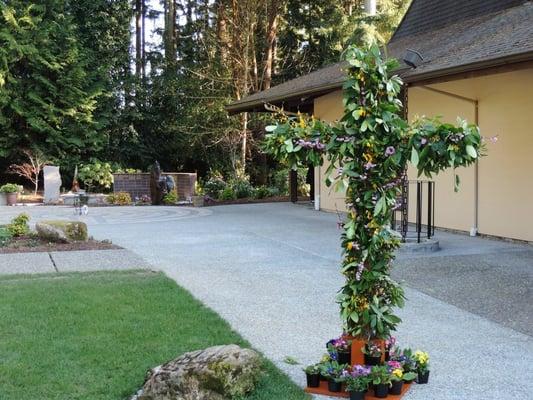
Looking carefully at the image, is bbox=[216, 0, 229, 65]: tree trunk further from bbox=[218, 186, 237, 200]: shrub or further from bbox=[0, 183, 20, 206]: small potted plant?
bbox=[0, 183, 20, 206]: small potted plant

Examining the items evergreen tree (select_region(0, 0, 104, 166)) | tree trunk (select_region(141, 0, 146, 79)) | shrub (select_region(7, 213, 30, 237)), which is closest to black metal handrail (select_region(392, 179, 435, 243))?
shrub (select_region(7, 213, 30, 237))

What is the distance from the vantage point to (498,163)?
10344 mm

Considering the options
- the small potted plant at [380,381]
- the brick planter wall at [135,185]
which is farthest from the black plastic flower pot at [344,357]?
the brick planter wall at [135,185]

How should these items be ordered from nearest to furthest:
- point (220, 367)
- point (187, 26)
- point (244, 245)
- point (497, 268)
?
point (220, 367), point (497, 268), point (244, 245), point (187, 26)

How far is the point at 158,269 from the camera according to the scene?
7621mm

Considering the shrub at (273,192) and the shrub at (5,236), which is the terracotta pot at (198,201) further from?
the shrub at (5,236)

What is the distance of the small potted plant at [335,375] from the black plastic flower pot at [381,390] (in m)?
0.21

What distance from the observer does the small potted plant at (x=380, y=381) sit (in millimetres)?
3387

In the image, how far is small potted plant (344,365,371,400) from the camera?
11.1 ft

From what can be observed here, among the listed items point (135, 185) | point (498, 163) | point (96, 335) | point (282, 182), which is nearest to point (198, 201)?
point (135, 185)

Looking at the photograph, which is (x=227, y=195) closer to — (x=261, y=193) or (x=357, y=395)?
(x=261, y=193)

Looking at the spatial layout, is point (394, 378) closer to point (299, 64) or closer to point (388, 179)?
point (388, 179)

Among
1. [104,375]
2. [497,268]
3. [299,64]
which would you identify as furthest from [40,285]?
[299,64]

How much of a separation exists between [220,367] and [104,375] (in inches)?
35.7
